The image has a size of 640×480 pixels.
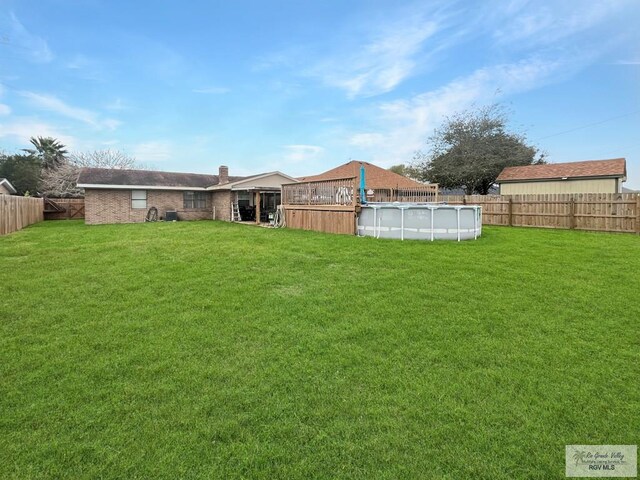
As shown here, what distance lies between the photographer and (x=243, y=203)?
819 inches

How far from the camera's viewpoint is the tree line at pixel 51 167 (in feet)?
108

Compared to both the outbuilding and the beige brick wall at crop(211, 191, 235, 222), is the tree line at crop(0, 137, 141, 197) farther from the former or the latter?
the outbuilding

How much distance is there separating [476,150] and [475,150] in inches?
2.9

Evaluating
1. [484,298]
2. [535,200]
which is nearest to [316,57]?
[535,200]

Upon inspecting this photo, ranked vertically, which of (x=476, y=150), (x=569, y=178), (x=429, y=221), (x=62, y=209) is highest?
(x=476, y=150)

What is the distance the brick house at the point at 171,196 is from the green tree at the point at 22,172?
22509mm

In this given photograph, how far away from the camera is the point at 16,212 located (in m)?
15.9

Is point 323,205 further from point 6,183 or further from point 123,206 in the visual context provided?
point 6,183

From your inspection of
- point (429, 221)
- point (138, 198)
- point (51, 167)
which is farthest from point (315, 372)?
point (51, 167)

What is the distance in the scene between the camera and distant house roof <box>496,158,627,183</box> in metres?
19.3

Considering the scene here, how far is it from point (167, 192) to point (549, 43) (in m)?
21.3

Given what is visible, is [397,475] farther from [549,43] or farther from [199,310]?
[549,43]

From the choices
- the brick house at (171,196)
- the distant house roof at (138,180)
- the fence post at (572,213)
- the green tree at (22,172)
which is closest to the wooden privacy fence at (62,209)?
the distant house roof at (138,180)

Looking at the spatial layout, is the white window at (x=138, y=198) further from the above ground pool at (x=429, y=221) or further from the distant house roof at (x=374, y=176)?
the above ground pool at (x=429, y=221)
